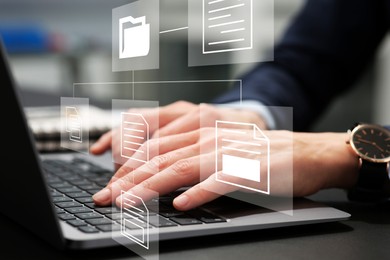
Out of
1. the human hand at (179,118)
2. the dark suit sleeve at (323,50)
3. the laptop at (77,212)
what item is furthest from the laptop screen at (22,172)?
the dark suit sleeve at (323,50)

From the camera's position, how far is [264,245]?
0.33m

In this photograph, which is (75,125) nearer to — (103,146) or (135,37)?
(103,146)

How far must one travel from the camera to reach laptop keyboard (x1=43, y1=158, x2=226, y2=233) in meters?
0.33

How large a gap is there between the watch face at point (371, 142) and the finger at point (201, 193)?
14 centimetres

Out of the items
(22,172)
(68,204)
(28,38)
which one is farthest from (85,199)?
(28,38)

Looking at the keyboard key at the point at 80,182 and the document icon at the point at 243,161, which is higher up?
the document icon at the point at 243,161

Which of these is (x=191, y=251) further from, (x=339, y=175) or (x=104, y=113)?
(x=104, y=113)

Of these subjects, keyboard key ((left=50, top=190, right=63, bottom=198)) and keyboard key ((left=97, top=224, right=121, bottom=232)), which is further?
keyboard key ((left=50, top=190, right=63, bottom=198))

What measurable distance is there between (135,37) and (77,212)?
0.58 ft

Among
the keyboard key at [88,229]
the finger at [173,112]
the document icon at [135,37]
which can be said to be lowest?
the keyboard key at [88,229]

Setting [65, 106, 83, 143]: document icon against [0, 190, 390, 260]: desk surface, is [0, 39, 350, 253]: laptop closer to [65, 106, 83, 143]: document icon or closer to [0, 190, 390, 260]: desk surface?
[0, 190, 390, 260]: desk surface

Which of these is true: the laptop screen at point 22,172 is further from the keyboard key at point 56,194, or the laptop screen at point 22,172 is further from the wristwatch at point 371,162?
the wristwatch at point 371,162

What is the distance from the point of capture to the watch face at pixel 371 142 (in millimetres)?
454
